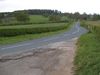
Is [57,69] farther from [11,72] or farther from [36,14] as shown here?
[36,14]

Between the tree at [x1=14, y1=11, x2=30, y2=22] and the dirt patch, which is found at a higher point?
the dirt patch

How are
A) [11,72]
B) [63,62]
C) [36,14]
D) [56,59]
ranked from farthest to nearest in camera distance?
1. [36,14]
2. [56,59]
3. [63,62]
4. [11,72]

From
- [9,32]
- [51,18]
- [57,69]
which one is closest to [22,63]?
[57,69]

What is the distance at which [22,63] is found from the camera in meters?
15.5

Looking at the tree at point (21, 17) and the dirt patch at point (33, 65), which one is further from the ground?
the dirt patch at point (33, 65)

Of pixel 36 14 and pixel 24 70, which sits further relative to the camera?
pixel 36 14

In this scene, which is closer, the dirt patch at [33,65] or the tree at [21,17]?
Answer: the dirt patch at [33,65]

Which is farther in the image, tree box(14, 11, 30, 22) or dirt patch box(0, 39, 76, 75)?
tree box(14, 11, 30, 22)

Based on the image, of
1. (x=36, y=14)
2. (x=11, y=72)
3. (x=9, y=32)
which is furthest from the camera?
(x=36, y=14)

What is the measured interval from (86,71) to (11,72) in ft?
11.8

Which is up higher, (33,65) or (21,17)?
(33,65)

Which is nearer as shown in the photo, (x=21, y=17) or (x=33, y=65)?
(x=33, y=65)

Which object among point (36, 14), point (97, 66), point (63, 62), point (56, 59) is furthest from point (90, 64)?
point (36, 14)

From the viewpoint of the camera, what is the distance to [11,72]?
13141mm
